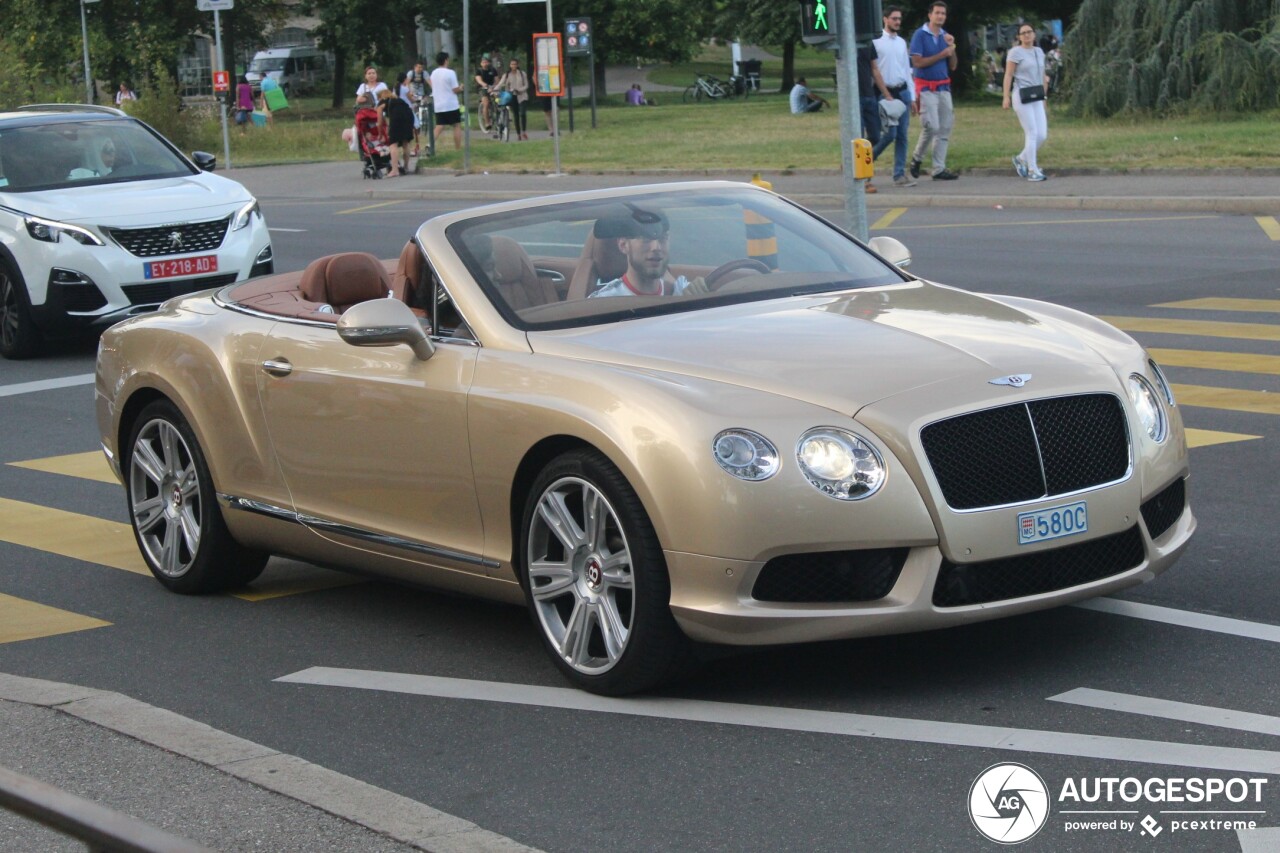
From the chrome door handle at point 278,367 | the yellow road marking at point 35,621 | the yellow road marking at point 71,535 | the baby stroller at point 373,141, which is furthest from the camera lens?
the baby stroller at point 373,141

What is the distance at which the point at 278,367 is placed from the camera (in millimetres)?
6473

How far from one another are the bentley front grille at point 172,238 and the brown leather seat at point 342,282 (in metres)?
7.15

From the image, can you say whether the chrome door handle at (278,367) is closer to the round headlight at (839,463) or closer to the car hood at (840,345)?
the car hood at (840,345)

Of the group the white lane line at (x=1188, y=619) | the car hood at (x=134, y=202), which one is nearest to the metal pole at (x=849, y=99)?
the car hood at (x=134, y=202)

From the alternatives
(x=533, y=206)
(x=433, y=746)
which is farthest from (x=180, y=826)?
(x=533, y=206)

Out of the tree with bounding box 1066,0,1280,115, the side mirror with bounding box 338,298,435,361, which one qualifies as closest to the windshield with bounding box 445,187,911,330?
the side mirror with bounding box 338,298,435,361

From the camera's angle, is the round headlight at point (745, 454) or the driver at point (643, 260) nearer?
the round headlight at point (745, 454)

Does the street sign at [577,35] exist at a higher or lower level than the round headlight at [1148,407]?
higher

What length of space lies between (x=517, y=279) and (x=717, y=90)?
2567 inches

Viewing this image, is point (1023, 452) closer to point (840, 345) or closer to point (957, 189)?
point (840, 345)

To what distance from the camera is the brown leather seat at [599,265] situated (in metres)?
6.20

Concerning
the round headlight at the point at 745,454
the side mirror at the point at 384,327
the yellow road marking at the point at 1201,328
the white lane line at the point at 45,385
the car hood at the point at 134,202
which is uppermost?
the car hood at the point at 134,202

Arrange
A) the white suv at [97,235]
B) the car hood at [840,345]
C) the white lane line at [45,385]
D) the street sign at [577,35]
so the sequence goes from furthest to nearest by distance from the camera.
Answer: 1. the street sign at [577,35]
2. the white suv at [97,235]
3. the white lane line at [45,385]
4. the car hood at [840,345]

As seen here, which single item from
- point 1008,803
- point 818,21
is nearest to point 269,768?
point 1008,803
